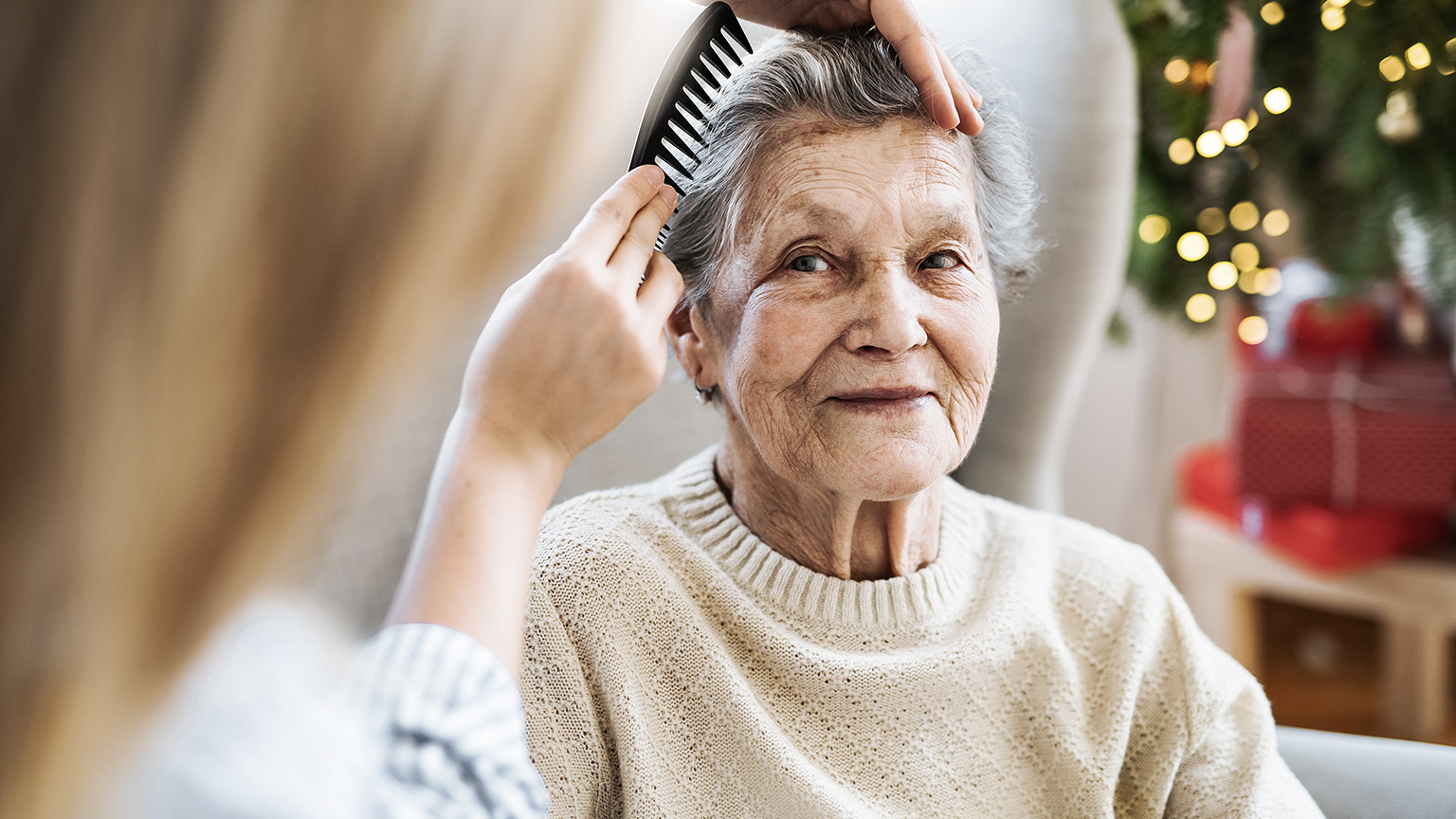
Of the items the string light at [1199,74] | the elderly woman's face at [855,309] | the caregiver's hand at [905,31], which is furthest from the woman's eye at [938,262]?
the string light at [1199,74]

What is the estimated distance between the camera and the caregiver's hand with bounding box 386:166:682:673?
0.61m

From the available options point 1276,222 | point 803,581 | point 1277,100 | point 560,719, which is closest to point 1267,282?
point 1276,222

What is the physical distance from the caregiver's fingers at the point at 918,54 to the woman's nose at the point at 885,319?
0.45 feet

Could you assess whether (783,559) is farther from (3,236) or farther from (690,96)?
(3,236)

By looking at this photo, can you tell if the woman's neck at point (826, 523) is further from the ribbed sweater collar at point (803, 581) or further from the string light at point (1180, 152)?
the string light at point (1180, 152)

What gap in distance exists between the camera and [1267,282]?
1476mm

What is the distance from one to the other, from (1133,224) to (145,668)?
1.26 metres

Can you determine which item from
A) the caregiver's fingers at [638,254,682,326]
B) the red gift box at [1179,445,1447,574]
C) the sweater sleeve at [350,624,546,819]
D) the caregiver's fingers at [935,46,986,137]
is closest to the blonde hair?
the sweater sleeve at [350,624,546,819]

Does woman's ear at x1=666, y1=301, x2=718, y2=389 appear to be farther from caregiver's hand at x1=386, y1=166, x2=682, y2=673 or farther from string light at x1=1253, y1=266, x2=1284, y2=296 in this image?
string light at x1=1253, y1=266, x2=1284, y2=296

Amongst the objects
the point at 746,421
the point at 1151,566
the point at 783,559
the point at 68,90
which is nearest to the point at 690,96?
the point at 746,421

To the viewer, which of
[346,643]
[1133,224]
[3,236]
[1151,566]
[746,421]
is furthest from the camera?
[1133,224]

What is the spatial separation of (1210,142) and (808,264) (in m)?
0.71

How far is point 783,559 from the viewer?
2.94 feet

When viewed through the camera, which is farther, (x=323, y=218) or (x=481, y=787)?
(x=481, y=787)
